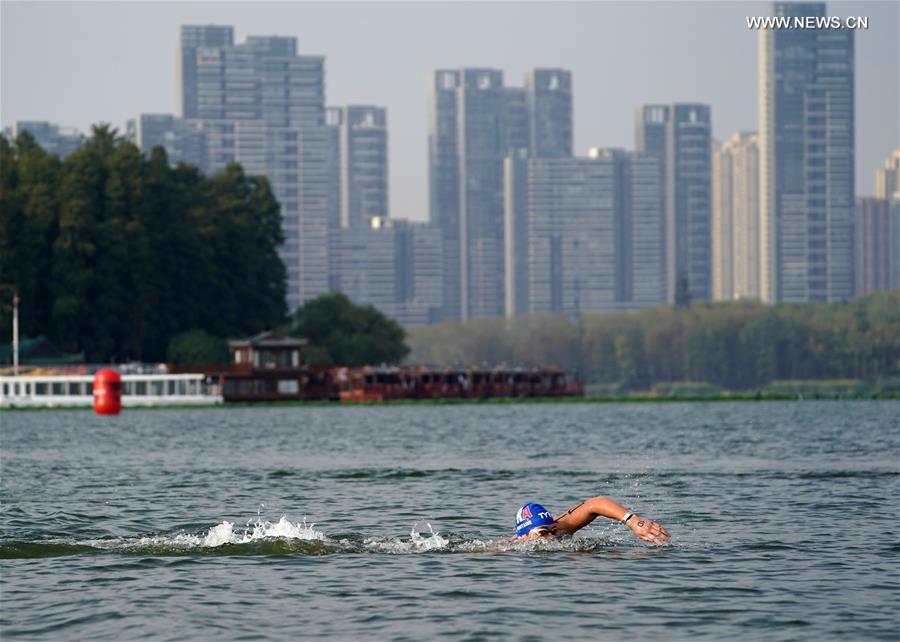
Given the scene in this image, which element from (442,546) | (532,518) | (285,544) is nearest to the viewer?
(532,518)

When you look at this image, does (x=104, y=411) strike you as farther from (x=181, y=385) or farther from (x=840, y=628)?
(x=840, y=628)

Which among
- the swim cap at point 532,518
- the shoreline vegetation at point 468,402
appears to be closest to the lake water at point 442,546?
the swim cap at point 532,518

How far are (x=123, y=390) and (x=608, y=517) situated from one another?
110 m

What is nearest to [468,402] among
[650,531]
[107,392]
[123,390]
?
[123,390]

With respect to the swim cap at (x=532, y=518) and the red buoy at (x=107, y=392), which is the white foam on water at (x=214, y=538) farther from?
the red buoy at (x=107, y=392)

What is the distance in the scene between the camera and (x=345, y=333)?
160750 mm

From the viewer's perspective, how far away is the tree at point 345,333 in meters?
156

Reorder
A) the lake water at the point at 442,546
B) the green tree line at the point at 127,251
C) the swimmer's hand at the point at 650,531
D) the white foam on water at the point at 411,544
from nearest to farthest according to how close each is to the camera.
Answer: the lake water at the point at 442,546, the swimmer's hand at the point at 650,531, the white foam on water at the point at 411,544, the green tree line at the point at 127,251

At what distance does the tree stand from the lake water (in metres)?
92.9

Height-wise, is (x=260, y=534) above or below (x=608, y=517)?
below

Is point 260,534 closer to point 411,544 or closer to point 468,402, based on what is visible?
point 411,544

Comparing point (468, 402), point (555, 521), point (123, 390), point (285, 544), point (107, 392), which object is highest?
point (107, 392)

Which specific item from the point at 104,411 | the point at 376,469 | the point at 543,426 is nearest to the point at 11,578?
the point at 376,469

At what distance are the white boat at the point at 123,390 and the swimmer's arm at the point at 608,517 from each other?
106 m
